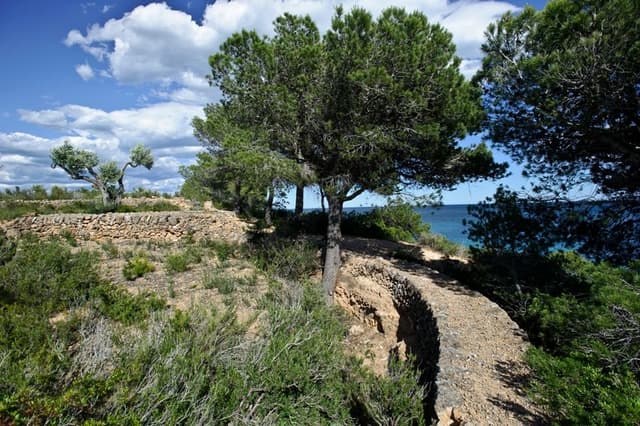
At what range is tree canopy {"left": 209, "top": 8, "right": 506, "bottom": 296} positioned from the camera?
5574mm

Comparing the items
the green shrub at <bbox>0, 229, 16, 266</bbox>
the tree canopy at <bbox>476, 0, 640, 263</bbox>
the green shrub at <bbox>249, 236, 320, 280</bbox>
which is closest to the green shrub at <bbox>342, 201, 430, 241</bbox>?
the green shrub at <bbox>249, 236, 320, 280</bbox>

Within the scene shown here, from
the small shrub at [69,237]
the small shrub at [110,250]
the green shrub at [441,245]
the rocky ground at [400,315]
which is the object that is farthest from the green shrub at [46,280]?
the green shrub at [441,245]

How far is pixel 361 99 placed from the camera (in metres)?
5.96

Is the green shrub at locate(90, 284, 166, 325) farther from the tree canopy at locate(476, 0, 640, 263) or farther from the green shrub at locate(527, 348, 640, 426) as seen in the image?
the tree canopy at locate(476, 0, 640, 263)

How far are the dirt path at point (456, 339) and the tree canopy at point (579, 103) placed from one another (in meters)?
2.36

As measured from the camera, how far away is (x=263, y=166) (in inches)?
245

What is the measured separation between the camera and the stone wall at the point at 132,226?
11211 mm

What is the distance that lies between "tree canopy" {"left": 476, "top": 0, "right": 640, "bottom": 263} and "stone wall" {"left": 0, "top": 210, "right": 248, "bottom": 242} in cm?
950

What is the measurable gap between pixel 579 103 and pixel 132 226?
13711 mm

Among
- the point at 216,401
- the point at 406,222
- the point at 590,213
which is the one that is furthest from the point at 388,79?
the point at 406,222

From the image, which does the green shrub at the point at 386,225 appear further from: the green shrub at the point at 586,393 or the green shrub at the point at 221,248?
the green shrub at the point at 586,393

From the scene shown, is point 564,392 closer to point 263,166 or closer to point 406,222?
point 263,166

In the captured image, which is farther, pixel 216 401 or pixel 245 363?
pixel 245 363

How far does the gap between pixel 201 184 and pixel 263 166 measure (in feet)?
49.6
